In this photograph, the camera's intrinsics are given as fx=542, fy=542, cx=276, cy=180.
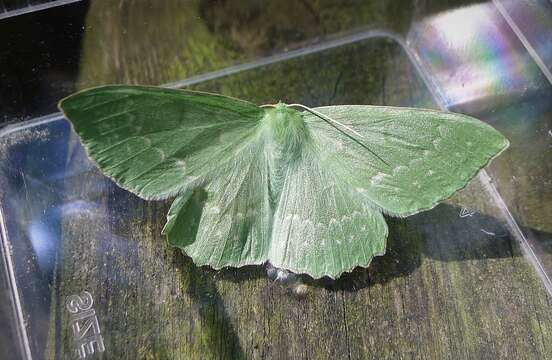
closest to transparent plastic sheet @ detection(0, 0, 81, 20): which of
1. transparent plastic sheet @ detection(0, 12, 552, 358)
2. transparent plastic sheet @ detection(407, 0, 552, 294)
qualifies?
transparent plastic sheet @ detection(0, 12, 552, 358)

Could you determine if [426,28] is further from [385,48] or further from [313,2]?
[313,2]

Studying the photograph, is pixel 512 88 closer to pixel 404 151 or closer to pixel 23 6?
pixel 404 151

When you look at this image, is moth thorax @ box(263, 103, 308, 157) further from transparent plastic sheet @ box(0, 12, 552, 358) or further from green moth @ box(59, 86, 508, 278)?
transparent plastic sheet @ box(0, 12, 552, 358)

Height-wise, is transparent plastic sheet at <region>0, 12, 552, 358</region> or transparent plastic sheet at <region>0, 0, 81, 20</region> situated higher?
transparent plastic sheet at <region>0, 0, 81, 20</region>

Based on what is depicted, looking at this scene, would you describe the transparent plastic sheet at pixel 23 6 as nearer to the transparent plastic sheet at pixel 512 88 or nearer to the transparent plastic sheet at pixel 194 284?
the transparent plastic sheet at pixel 194 284

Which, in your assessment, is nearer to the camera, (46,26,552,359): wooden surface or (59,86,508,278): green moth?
(59,86,508,278): green moth

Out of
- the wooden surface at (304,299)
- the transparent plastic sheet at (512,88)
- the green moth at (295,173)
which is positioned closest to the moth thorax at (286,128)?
the green moth at (295,173)

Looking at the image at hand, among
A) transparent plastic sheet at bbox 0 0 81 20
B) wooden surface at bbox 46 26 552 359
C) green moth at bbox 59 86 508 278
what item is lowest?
wooden surface at bbox 46 26 552 359

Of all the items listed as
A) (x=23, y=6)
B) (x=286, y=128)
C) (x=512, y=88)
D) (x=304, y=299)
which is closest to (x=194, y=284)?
(x=304, y=299)
